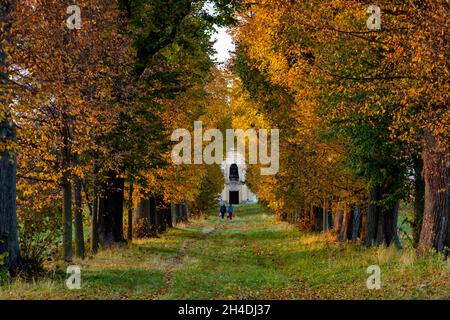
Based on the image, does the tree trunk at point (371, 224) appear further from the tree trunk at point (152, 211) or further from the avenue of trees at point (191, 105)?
the tree trunk at point (152, 211)

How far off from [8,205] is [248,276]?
6655 mm

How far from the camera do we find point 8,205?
13984mm

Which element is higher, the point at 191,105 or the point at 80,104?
the point at 191,105

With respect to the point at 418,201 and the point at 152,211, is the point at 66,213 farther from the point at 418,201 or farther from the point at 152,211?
the point at 152,211

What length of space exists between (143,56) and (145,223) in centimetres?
1379

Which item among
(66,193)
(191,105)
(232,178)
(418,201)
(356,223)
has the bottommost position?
(356,223)

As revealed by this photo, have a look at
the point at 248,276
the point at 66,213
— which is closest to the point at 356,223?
the point at 248,276

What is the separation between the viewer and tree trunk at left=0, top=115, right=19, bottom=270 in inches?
543

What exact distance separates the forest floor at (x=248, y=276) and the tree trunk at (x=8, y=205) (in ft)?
2.57

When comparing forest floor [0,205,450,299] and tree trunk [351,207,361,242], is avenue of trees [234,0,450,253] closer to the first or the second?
tree trunk [351,207,361,242]

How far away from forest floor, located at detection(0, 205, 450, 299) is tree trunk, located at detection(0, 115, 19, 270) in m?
0.78
